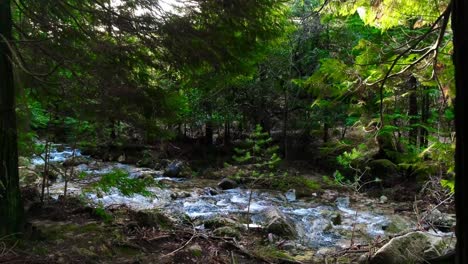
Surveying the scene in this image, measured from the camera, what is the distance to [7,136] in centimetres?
491

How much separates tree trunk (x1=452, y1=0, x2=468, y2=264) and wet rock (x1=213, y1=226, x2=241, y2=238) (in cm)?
577

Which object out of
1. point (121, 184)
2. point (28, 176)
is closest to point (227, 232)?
point (121, 184)

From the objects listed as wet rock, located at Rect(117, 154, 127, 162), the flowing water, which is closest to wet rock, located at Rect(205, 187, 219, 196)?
the flowing water

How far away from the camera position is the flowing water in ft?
29.7

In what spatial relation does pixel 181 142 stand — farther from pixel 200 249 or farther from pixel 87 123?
pixel 200 249

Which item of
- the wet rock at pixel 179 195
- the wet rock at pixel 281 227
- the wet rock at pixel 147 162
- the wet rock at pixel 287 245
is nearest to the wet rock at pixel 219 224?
the wet rock at pixel 281 227

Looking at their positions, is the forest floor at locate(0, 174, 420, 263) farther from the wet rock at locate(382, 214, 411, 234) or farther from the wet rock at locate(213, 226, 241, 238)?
the wet rock at locate(382, 214, 411, 234)

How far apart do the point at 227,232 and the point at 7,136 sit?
4276 mm

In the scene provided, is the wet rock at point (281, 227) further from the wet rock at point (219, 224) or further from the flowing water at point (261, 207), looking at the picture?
the wet rock at point (219, 224)

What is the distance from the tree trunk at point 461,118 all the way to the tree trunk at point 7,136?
187 inches

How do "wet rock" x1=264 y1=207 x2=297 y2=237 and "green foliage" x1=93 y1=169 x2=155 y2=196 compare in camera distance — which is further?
"wet rock" x1=264 y1=207 x2=297 y2=237

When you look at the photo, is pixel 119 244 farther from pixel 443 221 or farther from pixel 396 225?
pixel 443 221

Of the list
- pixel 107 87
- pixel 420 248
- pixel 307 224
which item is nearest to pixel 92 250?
pixel 107 87

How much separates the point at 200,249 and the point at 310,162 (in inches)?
554
